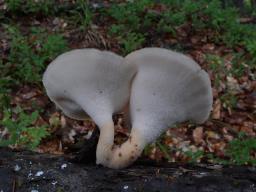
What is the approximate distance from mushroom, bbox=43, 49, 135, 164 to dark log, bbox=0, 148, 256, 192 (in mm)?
140

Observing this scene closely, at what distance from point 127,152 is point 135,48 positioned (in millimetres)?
3581

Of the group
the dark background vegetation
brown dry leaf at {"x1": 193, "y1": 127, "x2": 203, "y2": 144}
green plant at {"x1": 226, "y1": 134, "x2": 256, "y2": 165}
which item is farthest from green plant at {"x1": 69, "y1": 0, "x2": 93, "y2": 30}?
green plant at {"x1": 226, "y1": 134, "x2": 256, "y2": 165}

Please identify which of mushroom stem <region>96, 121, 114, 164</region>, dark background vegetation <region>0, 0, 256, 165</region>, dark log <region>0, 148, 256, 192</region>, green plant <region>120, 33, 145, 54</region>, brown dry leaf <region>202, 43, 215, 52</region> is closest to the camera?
dark log <region>0, 148, 256, 192</region>

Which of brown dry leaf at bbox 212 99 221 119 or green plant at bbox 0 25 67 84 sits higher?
green plant at bbox 0 25 67 84

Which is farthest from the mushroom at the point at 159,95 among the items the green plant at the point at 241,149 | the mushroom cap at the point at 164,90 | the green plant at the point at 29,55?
the green plant at the point at 29,55

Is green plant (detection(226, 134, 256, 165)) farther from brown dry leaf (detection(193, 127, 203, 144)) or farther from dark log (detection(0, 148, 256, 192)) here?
dark log (detection(0, 148, 256, 192))

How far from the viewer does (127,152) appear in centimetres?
196

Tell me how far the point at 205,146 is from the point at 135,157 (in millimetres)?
2535

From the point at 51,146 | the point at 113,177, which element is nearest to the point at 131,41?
the point at 51,146

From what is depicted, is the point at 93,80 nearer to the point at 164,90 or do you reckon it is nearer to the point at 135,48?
the point at 164,90

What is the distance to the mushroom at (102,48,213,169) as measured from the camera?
1.82m

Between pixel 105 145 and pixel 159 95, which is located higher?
pixel 159 95

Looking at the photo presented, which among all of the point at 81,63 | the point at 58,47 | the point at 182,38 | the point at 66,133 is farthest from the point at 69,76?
the point at 182,38

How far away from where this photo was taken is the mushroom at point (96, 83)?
1.86 m
